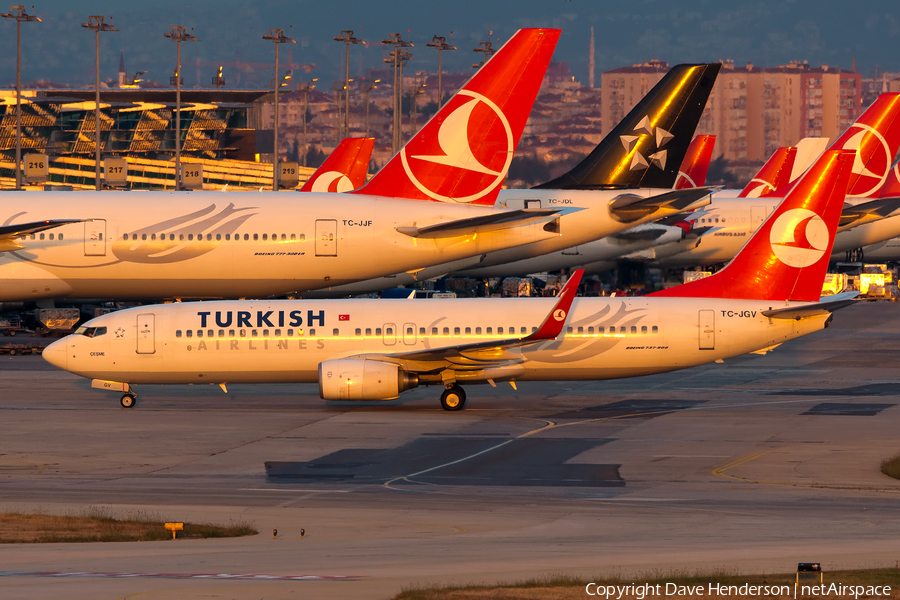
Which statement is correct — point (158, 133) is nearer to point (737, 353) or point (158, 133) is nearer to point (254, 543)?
point (737, 353)

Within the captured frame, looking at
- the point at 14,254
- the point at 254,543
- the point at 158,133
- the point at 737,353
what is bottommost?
the point at 254,543

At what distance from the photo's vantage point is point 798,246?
39938mm

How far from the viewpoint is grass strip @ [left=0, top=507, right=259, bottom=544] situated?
22.3 meters

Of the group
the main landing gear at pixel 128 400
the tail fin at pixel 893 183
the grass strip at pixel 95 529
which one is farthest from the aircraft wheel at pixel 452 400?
the tail fin at pixel 893 183

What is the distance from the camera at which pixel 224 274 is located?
49.9 metres

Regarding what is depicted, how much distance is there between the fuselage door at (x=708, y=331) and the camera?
39.0 metres

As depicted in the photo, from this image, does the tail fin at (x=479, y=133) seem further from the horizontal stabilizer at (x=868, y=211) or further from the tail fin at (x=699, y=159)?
the tail fin at (x=699, y=159)

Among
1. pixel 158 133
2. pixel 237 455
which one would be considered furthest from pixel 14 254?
pixel 158 133

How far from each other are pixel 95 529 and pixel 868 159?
66000 millimetres

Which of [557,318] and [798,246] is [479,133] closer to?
[557,318]

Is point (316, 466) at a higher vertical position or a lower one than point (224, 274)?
lower

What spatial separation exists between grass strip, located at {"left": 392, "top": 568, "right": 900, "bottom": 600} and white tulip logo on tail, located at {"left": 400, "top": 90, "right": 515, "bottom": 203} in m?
32.0

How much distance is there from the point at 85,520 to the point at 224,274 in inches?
1058

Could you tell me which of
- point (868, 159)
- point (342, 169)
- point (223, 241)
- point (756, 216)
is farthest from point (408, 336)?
point (756, 216)
